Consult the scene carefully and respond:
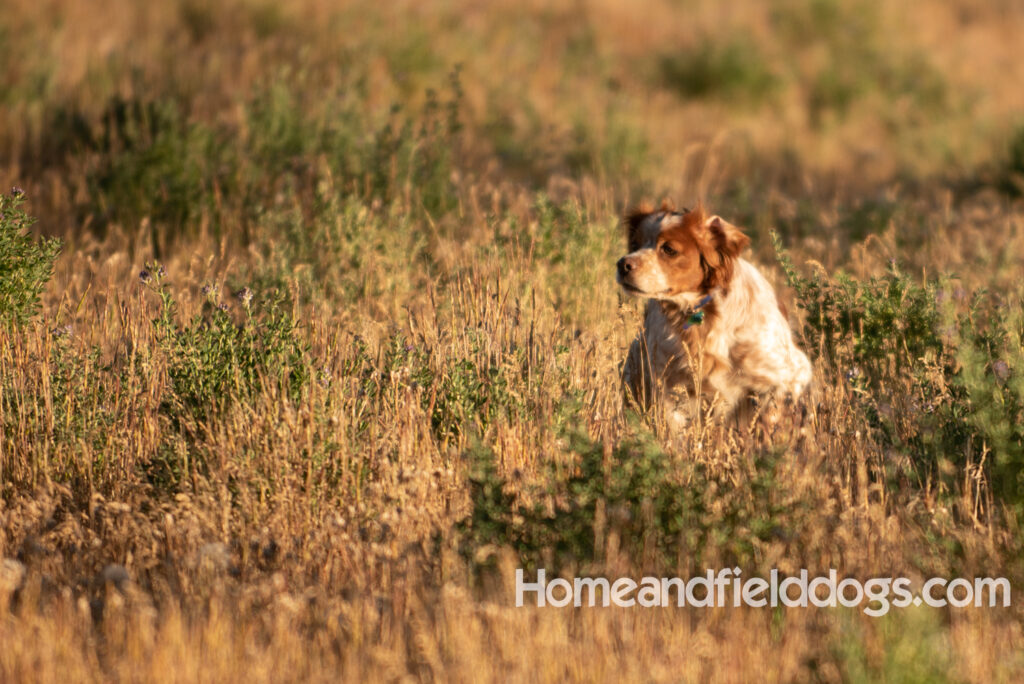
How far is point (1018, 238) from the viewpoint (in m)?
7.66

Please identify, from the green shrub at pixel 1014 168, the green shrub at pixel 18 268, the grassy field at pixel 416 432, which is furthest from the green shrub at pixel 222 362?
the green shrub at pixel 1014 168

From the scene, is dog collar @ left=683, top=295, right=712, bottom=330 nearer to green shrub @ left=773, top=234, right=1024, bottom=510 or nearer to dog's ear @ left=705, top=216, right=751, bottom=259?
dog's ear @ left=705, top=216, right=751, bottom=259

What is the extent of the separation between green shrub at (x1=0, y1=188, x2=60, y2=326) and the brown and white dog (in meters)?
2.42

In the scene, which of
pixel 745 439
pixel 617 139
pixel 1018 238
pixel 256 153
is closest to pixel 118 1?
pixel 256 153

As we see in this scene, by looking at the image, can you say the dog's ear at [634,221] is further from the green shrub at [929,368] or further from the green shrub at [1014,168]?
the green shrub at [1014,168]

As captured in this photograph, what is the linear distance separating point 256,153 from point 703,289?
4729 millimetres

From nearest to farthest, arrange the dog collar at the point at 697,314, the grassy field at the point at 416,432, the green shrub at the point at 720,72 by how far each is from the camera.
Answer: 1. the grassy field at the point at 416,432
2. the dog collar at the point at 697,314
3. the green shrub at the point at 720,72

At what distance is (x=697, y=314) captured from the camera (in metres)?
4.77

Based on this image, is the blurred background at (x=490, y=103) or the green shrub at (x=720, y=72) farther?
the green shrub at (x=720, y=72)

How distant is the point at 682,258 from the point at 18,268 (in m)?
2.77

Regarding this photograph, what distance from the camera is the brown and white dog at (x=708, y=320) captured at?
185 inches

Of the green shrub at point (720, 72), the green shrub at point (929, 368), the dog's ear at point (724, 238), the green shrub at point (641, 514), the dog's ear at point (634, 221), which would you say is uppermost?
the green shrub at point (720, 72)

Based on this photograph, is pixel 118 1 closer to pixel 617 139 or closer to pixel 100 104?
pixel 100 104

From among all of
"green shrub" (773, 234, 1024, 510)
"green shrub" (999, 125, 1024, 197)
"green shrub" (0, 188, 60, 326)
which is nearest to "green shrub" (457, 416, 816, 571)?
"green shrub" (773, 234, 1024, 510)
